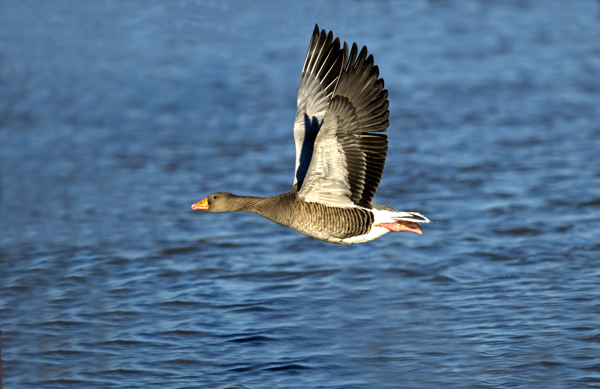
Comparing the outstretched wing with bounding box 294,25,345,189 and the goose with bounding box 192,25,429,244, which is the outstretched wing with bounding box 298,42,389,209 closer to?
the goose with bounding box 192,25,429,244

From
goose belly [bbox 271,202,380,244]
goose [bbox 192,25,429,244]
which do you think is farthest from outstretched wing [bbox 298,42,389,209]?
goose belly [bbox 271,202,380,244]

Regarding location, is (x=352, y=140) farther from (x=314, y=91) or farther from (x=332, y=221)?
(x=314, y=91)

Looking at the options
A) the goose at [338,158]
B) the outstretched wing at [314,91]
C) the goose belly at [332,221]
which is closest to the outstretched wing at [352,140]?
the goose at [338,158]

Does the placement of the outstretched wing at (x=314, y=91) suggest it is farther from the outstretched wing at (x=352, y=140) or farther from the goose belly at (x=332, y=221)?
the outstretched wing at (x=352, y=140)

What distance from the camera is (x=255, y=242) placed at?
1493 centimetres

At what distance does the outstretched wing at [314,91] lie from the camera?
9406 millimetres

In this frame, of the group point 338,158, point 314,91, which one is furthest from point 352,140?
point 314,91

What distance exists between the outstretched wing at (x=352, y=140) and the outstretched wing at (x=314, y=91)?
909 millimetres

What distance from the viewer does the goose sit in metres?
7.99

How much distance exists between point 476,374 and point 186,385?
143 inches

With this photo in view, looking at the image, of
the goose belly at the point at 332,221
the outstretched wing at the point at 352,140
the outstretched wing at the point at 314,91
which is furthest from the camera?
the outstretched wing at the point at 314,91

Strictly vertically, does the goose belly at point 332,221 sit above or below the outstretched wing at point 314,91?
below

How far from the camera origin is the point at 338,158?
819cm

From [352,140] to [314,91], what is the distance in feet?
5.54
